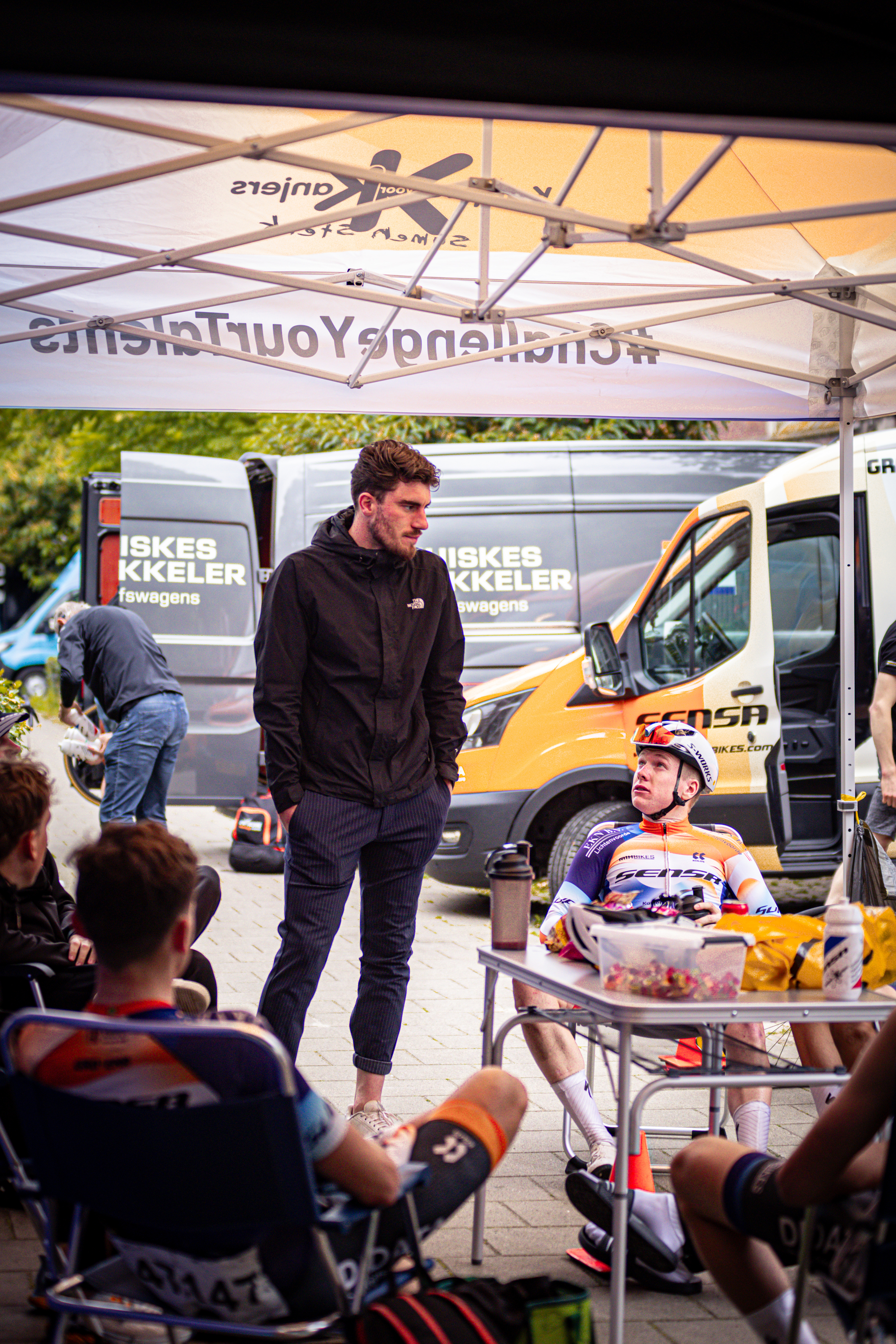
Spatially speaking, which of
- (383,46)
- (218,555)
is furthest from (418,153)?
(218,555)

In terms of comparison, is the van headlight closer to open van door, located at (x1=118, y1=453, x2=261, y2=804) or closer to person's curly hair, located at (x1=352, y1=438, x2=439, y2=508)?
open van door, located at (x1=118, y1=453, x2=261, y2=804)

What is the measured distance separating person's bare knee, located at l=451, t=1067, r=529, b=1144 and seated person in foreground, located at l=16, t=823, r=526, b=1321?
0.75ft

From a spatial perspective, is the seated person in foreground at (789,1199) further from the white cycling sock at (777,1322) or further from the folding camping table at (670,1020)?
the folding camping table at (670,1020)

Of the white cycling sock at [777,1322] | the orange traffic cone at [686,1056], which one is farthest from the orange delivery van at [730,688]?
the white cycling sock at [777,1322]

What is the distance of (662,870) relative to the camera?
3.98 meters

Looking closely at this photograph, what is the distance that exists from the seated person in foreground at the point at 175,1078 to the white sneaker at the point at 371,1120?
190 centimetres

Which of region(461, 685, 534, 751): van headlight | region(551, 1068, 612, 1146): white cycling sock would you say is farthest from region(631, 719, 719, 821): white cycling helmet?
region(461, 685, 534, 751): van headlight

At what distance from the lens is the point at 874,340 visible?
5289 millimetres

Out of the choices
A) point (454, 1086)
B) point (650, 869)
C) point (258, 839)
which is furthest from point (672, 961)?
point (258, 839)

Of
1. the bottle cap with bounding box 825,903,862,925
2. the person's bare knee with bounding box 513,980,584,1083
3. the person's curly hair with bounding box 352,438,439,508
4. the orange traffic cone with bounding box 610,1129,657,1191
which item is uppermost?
the person's curly hair with bounding box 352,438,439,508

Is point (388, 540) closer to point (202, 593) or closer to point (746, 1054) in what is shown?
point (746, 1054)

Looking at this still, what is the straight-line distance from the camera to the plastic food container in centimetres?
283

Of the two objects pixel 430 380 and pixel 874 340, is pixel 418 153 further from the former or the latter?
pixel 874 340

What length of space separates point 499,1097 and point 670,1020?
38 centimetres
